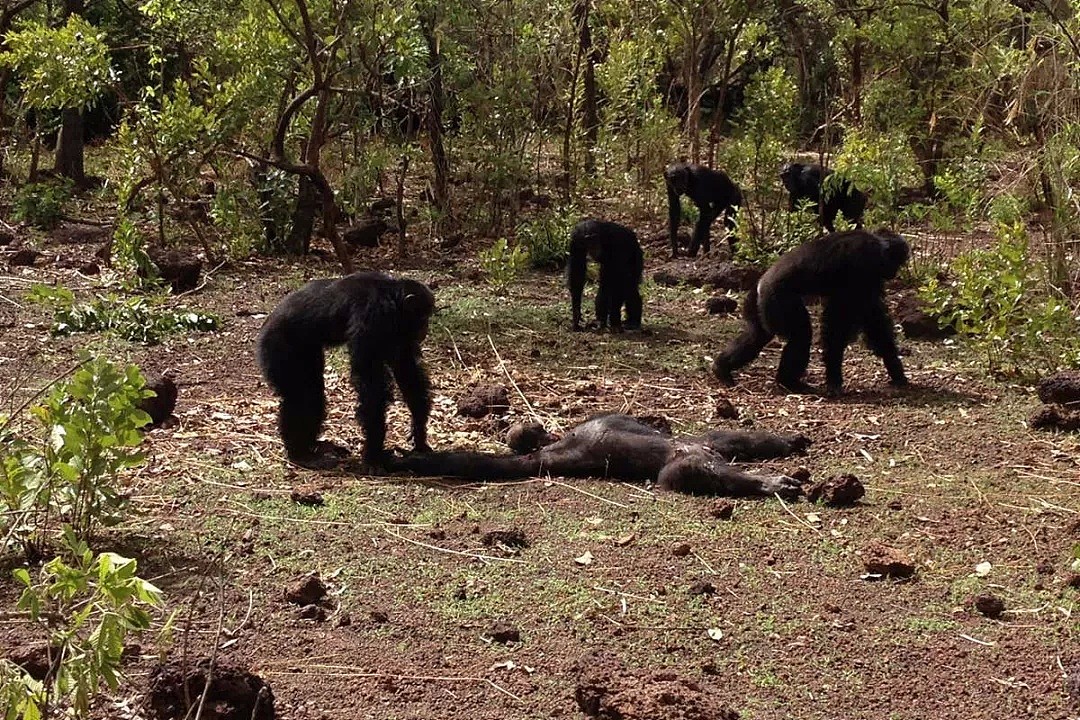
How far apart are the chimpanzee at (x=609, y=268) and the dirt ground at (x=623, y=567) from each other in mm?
2159

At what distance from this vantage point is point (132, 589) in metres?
3.18

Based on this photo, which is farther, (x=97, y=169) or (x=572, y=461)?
(x=97, y=169)

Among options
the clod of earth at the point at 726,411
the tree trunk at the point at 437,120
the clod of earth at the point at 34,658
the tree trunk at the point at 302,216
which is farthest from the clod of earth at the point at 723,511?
the tree trunk at the point at 302,216

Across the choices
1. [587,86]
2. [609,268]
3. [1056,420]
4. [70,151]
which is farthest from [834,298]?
[70,151]

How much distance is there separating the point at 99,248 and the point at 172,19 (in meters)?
3.38

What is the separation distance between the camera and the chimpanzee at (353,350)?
7277mm

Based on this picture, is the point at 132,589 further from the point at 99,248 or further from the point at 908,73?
the point at 908,73

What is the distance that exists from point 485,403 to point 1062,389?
420cm

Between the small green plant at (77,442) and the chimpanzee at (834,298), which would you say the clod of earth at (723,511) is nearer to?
the chimpanzee at (834,298)

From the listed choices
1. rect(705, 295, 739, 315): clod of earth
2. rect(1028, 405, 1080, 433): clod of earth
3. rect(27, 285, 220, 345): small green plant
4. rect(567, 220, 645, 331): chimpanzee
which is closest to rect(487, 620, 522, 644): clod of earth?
rect(1028, 405, 1080, 433): clod of earth

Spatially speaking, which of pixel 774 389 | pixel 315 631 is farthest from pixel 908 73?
Result: pixel 315 631

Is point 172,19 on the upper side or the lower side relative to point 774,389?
upper

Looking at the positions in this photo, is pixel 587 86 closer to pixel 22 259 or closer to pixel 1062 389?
pixel 22 259

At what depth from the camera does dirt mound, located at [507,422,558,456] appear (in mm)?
7879
